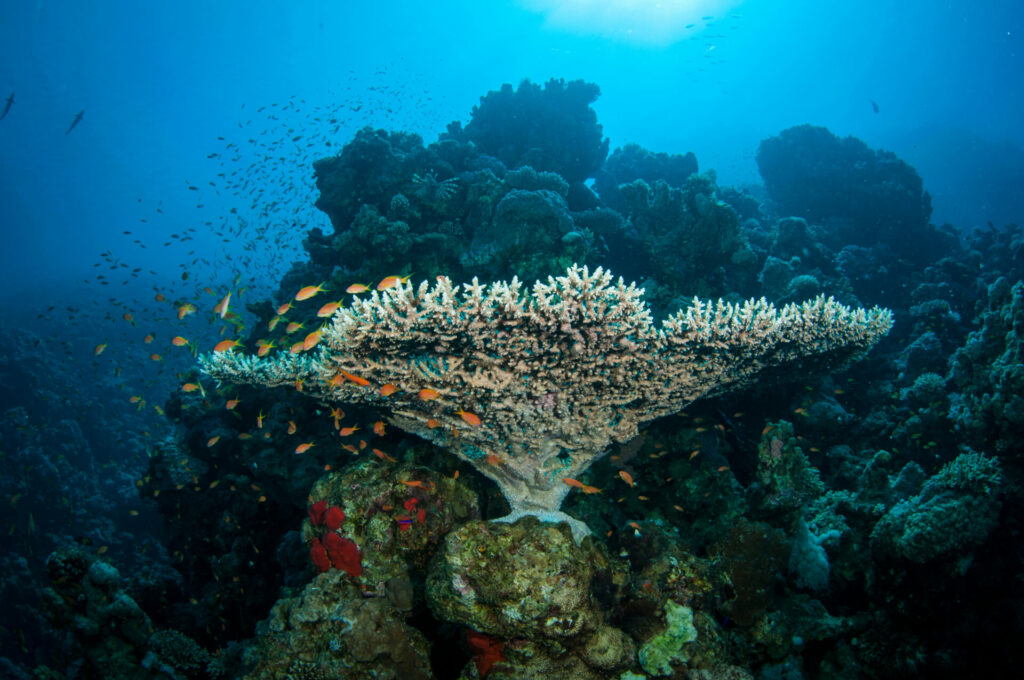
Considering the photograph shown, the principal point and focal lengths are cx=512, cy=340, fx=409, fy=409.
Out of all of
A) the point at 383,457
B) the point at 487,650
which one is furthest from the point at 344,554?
the point at 487,650

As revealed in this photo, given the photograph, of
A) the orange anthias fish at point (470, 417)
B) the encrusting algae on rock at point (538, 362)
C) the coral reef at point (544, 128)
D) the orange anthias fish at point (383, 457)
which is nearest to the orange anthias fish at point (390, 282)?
the encrusting algae on rock at point (538, 362)

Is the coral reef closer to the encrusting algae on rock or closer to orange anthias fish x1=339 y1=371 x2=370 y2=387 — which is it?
the encrusting algae on rock

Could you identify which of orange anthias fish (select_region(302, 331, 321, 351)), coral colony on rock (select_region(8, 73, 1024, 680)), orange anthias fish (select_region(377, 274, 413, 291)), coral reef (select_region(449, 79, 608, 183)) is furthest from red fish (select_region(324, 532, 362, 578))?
coral reef (select_region(449, 79, 608, 183))

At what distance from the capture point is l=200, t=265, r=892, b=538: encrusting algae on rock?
11.1 feet

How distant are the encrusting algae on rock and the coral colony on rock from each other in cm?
3

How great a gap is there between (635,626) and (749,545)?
61.0 inches

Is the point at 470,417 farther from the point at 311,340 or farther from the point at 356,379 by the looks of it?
the point at 311,340

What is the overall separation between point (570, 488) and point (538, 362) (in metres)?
2.16

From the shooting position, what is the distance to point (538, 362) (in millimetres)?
3809

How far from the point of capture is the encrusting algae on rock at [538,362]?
3.39 m

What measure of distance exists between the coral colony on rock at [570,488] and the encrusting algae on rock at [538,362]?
1.3 inches

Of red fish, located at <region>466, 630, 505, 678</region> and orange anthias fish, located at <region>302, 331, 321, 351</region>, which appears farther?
orange anthias fish, located at <region>302, 331, 321, 351</region>

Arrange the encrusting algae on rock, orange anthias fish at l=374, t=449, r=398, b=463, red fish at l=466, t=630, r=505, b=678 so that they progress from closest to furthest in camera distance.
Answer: red fish at l=466, t=630, r=505, b=678 → the encrusting algae on rock → orange anthias fish at l=374, t=449, r=398, b=463

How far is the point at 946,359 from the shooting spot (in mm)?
8758
